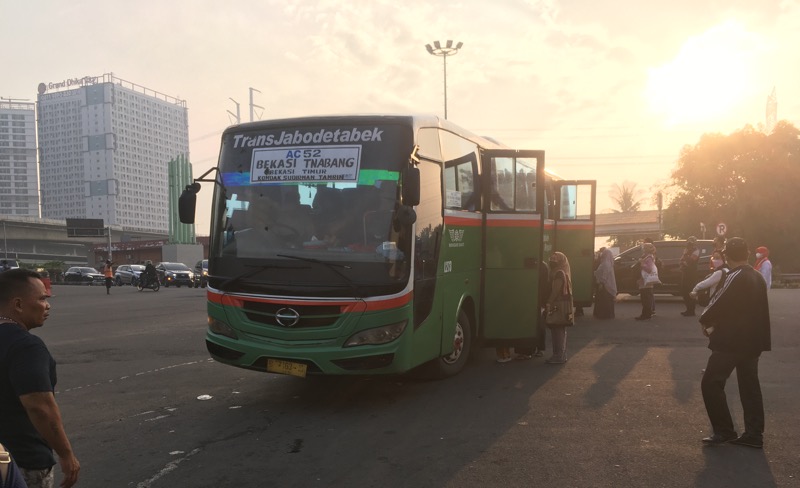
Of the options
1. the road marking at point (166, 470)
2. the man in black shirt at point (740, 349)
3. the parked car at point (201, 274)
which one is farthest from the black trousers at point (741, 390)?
the parked car at point (201, 274)

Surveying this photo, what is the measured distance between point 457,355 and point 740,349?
12.7ft

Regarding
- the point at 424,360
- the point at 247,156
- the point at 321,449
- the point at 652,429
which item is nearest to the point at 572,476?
the point at 652,429

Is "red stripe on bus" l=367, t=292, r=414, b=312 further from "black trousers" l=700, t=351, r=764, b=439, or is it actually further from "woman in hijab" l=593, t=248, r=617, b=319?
"woman in hijab" l=593, t=248, r=617, b=319

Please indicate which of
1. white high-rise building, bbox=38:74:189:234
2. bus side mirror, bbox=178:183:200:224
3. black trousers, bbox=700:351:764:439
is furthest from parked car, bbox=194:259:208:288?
white high-rise building, bbox=38:74:189:234

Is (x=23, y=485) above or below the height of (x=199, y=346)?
above

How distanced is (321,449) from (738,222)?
141 ft

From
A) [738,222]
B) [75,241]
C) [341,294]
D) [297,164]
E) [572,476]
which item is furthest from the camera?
[75,241]

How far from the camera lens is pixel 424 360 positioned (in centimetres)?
764

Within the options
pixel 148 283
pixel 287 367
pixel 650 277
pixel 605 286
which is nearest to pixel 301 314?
pixel 287 367

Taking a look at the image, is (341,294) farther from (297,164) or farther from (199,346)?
(199,346)

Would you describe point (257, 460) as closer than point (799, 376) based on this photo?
Yes

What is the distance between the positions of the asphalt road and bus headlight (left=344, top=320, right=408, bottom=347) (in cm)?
73

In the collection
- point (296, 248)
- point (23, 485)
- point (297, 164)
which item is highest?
point (297, 164)

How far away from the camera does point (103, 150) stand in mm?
147250
